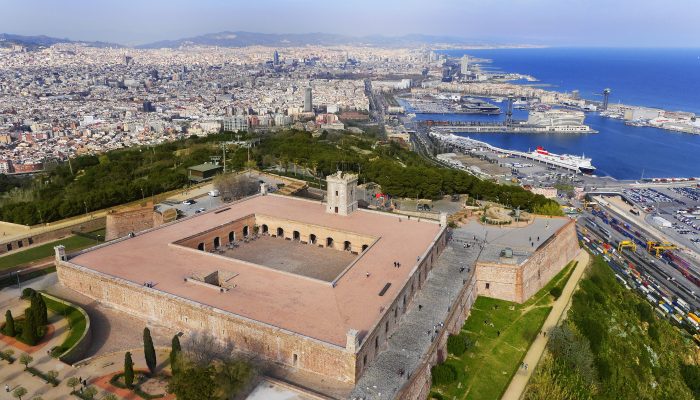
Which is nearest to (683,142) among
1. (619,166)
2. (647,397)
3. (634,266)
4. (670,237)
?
(619,166)

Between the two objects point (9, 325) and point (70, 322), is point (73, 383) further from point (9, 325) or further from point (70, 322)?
point (9, 325)

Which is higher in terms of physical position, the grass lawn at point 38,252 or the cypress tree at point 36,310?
the cypress tree at point 36,310

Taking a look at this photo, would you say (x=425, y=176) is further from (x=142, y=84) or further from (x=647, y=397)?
(x=142, y=84)

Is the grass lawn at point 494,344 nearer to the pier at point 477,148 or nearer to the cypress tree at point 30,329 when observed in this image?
the cypress tree at point 30,329

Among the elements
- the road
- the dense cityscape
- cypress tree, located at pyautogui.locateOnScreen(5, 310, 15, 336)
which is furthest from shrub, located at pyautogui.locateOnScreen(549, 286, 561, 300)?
cypress tree, located at pyautogui.locateOnScreen(5, 310, 15, 336)

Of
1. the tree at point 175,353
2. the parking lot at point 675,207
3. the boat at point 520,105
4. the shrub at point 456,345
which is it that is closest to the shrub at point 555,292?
the shrub at point 456,345

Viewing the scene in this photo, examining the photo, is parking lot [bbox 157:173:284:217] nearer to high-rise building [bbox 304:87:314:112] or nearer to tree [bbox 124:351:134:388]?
tree [bbox 124:351:134:388]

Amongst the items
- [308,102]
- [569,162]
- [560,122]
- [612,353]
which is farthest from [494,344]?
[308,102]
